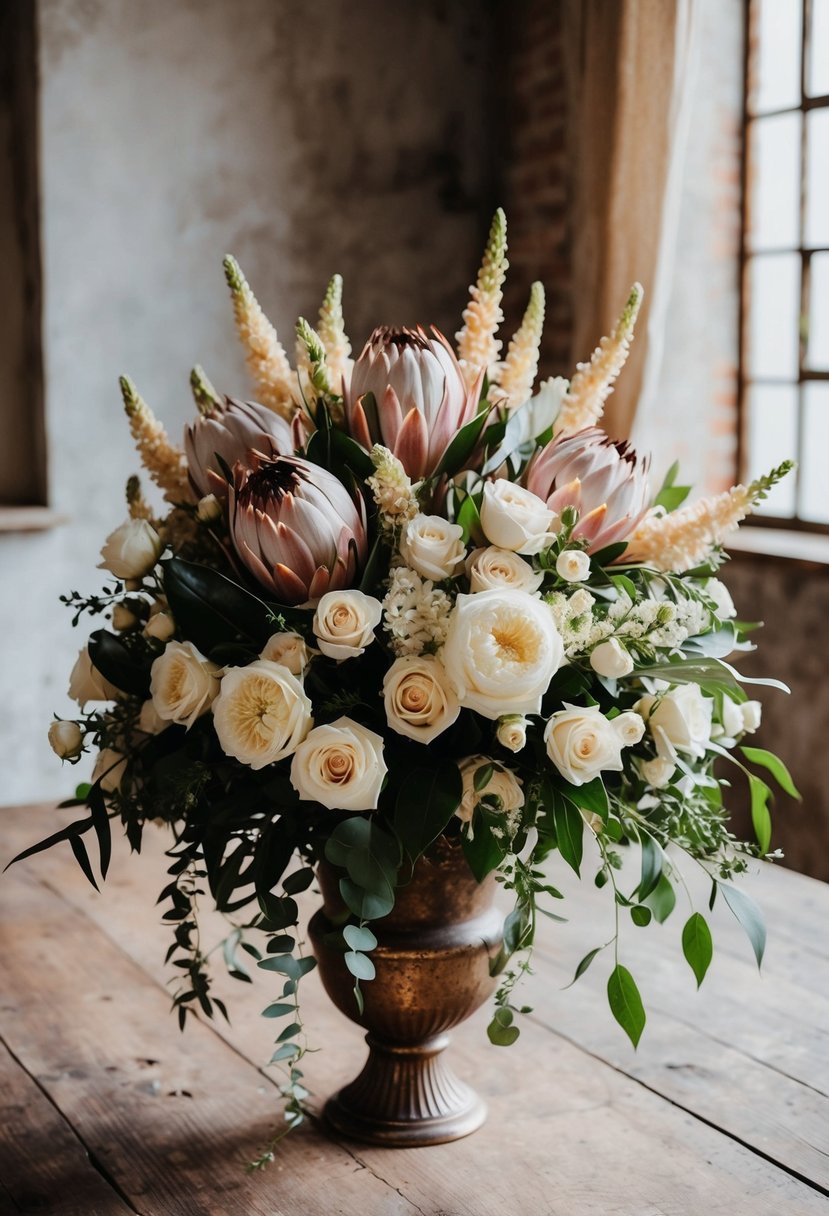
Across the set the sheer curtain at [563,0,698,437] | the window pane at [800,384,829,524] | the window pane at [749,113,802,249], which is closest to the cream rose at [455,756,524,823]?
the sheer curtain at [563,0,698,437]

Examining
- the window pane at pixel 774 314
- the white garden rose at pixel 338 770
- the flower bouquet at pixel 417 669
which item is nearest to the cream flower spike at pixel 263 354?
the flower bouquet at pixel 417 669

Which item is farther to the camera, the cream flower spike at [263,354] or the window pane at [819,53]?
the window pane at [819,53]

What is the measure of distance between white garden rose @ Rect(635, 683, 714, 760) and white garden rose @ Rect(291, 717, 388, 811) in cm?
22

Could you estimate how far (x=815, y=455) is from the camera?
333 cm

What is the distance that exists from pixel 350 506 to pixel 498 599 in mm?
145

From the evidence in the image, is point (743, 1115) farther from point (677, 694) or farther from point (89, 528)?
point (89, 528)

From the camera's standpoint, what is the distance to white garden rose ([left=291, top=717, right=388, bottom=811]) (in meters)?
0.94

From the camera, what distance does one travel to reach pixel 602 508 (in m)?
1.04

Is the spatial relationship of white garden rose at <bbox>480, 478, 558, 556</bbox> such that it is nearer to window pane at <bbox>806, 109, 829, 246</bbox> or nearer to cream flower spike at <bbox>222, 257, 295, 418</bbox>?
cream flower spike at <bbox>222, 257, 295, 418</bbox>

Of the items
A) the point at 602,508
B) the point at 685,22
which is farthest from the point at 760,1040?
the point at 685,22

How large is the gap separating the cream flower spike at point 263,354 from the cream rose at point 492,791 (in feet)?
1.25

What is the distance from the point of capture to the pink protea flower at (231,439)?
1110mm

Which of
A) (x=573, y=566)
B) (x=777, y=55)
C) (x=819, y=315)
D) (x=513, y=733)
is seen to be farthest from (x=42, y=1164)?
(x=777, y=55)

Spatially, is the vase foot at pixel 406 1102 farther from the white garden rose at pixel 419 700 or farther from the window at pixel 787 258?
the window at pixel 787 258
